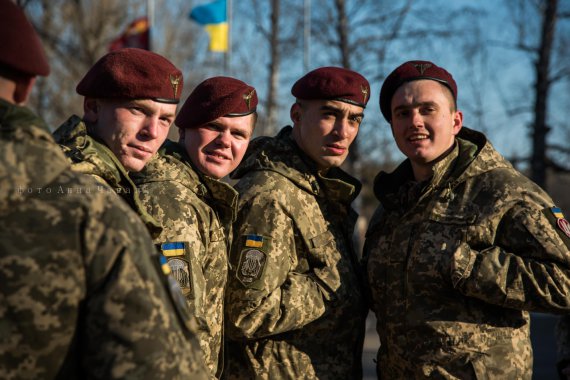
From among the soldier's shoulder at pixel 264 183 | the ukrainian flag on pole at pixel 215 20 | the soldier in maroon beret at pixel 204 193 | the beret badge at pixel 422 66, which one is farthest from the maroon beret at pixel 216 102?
the ukrainian flag on pole at pixel 215 20

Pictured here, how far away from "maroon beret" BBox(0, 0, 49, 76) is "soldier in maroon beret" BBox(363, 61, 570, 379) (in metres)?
2.29

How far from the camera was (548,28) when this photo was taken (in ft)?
36.9

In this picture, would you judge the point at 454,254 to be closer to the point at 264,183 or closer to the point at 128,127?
the point at 264,183

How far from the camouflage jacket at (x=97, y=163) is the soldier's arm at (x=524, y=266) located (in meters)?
1.61

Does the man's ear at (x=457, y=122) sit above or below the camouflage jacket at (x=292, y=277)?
above

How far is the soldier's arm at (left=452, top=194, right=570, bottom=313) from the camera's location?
3447 mm

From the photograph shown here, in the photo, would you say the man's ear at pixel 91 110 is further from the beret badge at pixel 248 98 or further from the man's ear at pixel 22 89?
the man's ear at pixel 22 89

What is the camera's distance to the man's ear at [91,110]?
10.1ft

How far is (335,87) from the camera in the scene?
4008 millimetres

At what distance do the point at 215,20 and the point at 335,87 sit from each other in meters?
10.4

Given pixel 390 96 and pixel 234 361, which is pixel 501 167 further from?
pixel 234 361

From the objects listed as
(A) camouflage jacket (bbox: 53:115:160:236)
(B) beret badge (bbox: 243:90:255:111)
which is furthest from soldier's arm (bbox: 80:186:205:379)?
(B) beret badge (bbox: 243:90:255:111)

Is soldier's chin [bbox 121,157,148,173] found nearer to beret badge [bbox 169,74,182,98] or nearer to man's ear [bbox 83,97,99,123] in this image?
man's ear [bbox 83,97,99,123]

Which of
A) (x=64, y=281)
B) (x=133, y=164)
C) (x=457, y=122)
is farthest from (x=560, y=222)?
(x=64, y=281)
